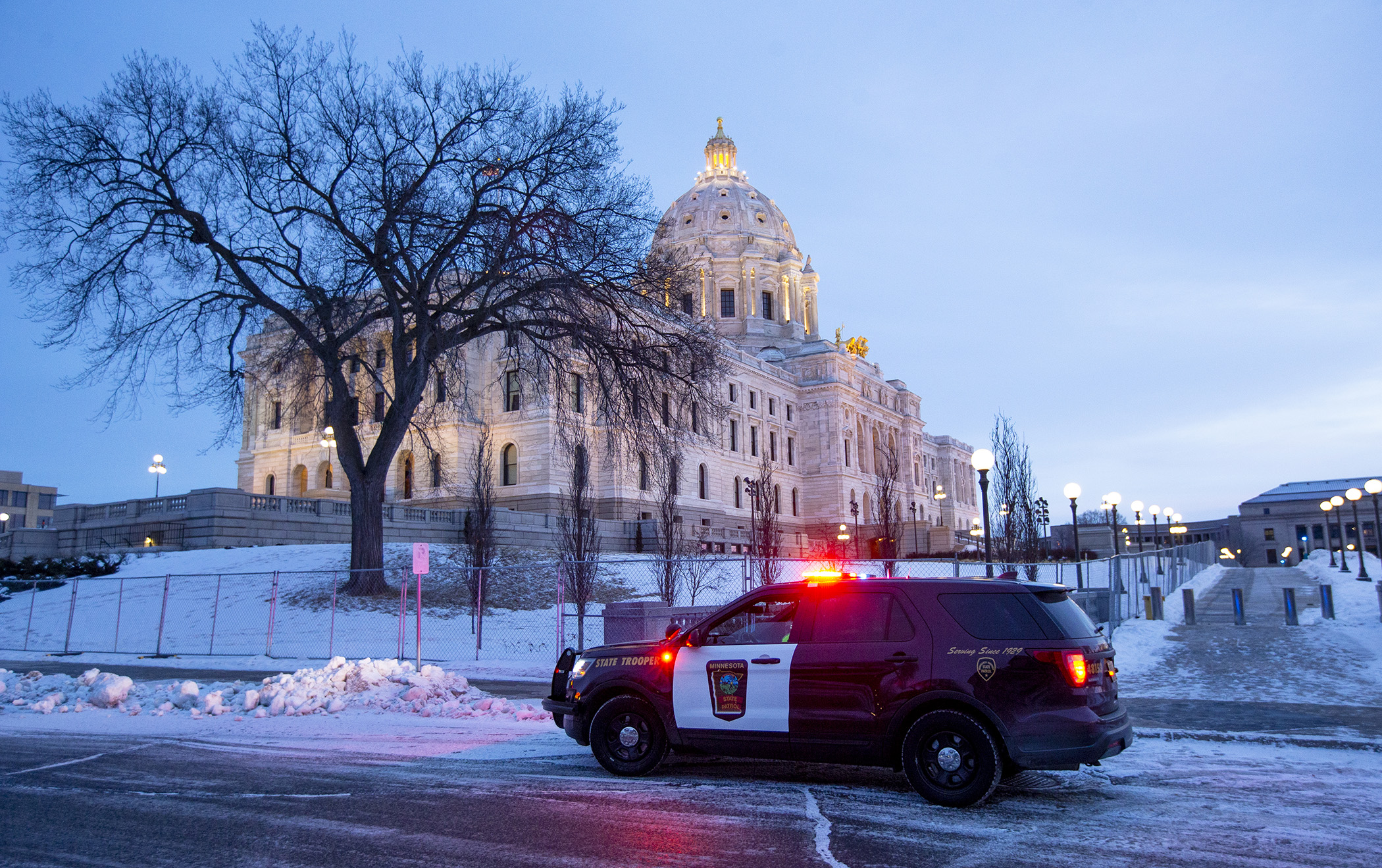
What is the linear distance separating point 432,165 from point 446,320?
5.46m

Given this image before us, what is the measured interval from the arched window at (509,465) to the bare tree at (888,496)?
2292 cm

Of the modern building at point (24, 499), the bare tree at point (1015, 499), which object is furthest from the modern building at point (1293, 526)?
the modern building at point (24, 499)

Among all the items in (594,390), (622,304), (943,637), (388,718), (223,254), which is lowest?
(388,718)

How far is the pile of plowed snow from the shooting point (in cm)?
1146

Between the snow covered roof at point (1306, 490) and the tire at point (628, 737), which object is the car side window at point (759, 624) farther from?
the snow covered roof at point (1306, 490)

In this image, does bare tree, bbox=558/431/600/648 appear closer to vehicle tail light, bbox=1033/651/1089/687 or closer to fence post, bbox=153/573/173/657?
fence post, bbox=153/573/173/657

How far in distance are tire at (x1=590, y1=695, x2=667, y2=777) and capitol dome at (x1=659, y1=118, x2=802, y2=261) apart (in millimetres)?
89903

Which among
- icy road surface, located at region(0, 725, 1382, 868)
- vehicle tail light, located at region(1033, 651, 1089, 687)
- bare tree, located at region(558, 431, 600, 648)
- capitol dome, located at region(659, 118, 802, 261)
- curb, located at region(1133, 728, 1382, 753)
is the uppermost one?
capitol dome, located at region(659, 118, 802, 261)

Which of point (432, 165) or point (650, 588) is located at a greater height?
point (432, 165)

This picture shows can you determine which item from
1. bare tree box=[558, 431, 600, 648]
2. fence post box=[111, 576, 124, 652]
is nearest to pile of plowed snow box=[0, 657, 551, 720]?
fence post box=[111, 576, 124, 652]

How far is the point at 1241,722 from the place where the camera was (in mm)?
10016

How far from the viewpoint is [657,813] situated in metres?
6.59

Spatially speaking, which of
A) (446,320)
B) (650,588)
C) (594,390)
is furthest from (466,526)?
(594,390)

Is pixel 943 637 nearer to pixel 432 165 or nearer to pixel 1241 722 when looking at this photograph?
pixel 1241 722
